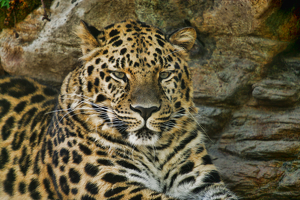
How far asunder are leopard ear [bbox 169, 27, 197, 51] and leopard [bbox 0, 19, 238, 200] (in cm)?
1

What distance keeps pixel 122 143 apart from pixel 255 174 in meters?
3.06

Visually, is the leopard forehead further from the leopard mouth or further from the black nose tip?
the leopard mouth

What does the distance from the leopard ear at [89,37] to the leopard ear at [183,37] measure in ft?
3.23

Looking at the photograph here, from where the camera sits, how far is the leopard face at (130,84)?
371 cm

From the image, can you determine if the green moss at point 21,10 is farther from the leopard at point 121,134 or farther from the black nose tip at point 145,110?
the black nose tip at point 145,110

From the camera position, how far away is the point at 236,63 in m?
6.21

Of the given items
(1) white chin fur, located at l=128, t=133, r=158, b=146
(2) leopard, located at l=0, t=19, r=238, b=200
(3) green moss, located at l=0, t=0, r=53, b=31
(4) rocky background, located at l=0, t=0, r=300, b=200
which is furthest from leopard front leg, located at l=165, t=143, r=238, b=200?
(3) green moss, located at l=0, t=0, r=53, b=31

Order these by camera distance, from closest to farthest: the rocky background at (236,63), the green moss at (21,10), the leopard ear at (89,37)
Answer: the leopard ear at (89,37)
the rocky background at (236,63)
the green moss at (21,10)

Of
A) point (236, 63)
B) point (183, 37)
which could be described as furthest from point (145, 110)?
point (236, 63)

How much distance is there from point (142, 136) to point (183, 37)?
5.28 feet

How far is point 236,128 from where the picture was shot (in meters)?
6.27

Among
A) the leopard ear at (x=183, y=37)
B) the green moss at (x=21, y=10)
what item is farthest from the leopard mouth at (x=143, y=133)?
the green moss at (x=21, y=10)

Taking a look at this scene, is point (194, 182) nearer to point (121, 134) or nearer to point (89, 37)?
point (121, 134)

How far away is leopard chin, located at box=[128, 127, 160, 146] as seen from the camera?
375 centimetres
